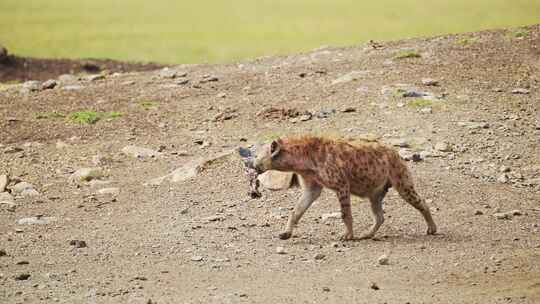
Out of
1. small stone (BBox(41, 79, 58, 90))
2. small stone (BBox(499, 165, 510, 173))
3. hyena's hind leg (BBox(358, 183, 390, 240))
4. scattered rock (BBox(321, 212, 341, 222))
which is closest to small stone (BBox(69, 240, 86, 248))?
scattered rock (BBox(321, 212, 341, 222))

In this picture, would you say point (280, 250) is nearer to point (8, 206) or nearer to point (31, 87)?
point (8, 206)

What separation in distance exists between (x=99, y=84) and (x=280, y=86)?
324 centimetres

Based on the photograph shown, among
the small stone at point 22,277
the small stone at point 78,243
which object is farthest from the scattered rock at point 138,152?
the small stone at point 22,277

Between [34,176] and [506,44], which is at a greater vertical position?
[506,44]

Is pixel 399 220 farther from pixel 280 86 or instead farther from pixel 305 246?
pixel 280 86

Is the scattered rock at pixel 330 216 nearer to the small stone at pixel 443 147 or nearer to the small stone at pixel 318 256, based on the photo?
the small stone at pixel 318 256

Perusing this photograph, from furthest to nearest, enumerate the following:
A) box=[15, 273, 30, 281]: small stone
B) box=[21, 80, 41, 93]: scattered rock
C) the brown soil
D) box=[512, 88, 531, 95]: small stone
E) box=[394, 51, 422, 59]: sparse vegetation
→ the brown soil → box=[21, 80, 41, 93]: scattered rock → box=[394, 51, 422, 59]: sparse vegetation → box=[512, 88, 531, 95]: small stone → box=[15, 273, 30, 281]: small stone

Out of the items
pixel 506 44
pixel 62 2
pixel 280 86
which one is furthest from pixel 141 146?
pixel 62 2

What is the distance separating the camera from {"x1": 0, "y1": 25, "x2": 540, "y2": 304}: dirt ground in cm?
766

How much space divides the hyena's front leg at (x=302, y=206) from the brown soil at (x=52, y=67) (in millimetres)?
11693

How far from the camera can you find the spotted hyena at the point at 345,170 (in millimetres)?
8742

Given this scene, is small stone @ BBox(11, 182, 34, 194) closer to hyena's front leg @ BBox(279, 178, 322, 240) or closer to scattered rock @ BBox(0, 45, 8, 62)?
hyena's front leg @ BBox(279, 178, 322, 240)

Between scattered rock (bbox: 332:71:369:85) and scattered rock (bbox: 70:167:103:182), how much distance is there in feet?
13.6

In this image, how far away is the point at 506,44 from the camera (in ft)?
52.2
